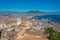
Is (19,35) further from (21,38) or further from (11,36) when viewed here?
(11,36)

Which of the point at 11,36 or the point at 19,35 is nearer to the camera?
the point at 11,36

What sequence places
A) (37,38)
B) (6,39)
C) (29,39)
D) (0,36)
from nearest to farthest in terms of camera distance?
(0,36) < (6,39) < (29,39) < (37,38)

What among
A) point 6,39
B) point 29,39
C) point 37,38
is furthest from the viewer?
point 37,38

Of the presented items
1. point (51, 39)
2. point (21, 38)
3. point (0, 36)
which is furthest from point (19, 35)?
point (0, 36)

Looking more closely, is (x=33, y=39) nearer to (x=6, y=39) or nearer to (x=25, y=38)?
(x=25, y=38)

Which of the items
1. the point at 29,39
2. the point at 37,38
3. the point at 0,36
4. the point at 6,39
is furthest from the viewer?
the point at 37,38

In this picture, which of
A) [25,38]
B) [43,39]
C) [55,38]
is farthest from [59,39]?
[25,38]

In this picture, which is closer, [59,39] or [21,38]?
[59,39]

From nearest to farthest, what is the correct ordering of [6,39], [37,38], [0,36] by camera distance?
[0,36], [6,39], [37,38]
